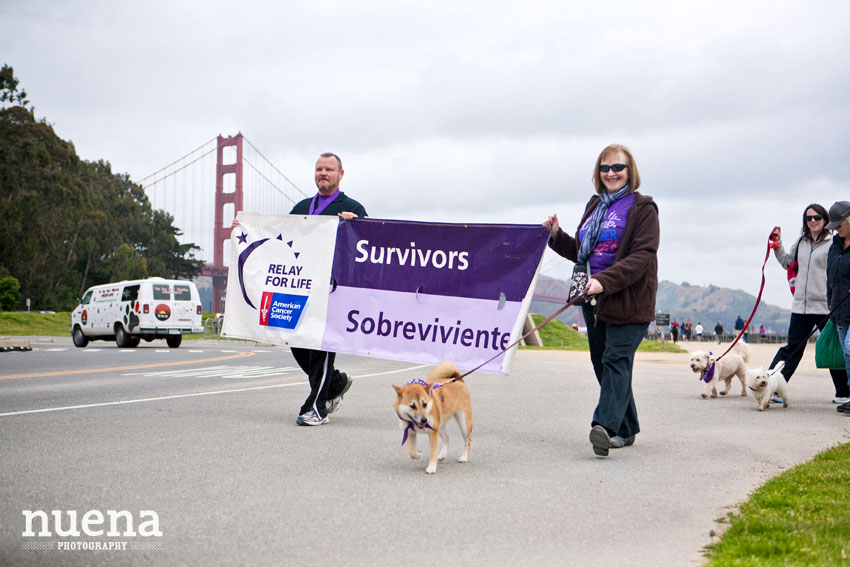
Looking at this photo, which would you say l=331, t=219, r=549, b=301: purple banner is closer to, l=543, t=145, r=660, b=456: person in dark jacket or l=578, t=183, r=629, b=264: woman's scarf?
l=578, t=183, r=629, b=264: woman's scarf

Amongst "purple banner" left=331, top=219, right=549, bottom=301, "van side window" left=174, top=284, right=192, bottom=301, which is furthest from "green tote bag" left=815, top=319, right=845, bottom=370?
"van side window" left=174, top=284, right=192, bottom=301

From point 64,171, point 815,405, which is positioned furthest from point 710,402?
point 64,171

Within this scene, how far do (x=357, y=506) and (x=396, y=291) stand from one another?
3.02 m

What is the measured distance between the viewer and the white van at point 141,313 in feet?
86.4

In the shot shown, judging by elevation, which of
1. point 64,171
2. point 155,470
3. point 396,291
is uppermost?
point 64,171

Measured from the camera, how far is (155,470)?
16.3ft

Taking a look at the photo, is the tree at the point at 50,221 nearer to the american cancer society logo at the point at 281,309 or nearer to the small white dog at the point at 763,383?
the american cancer society logo at the point at 281,309

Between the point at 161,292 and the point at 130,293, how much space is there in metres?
1.02

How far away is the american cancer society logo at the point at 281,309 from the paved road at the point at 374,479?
854 mm

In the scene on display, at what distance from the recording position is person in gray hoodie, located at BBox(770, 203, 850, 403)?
9.25 m

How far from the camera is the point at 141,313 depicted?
2625cm

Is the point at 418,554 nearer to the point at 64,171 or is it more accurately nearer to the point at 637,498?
the point at 637,498

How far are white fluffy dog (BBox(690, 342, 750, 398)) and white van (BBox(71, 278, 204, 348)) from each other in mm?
18845

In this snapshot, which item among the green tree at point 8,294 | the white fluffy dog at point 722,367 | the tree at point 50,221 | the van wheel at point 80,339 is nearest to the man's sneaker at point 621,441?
the white fluffy dog at point 722,367
